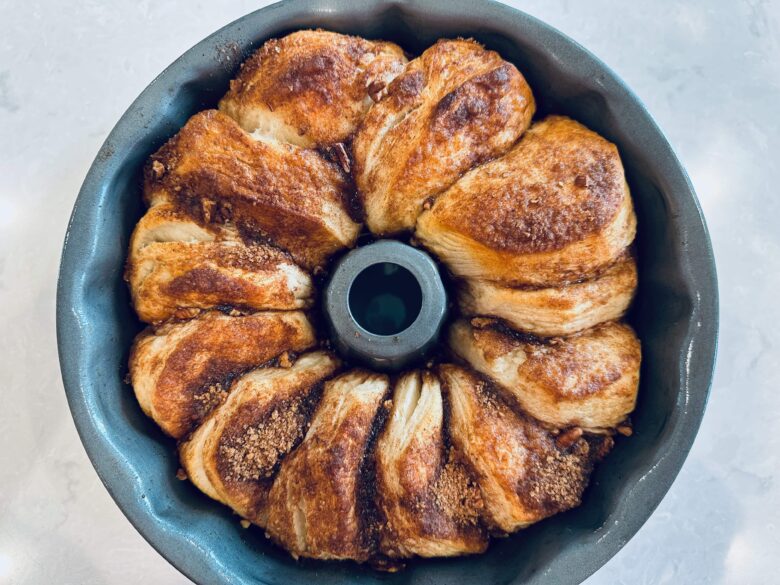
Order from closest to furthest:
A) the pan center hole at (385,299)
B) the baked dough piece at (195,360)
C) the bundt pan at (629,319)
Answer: the bundt pan at (629,319), the baked dough piece at (195,360), the pan center hole at (385,299)

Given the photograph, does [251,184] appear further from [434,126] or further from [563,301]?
[563,301]

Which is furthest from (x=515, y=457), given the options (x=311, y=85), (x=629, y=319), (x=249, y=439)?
(x=311, y=85)

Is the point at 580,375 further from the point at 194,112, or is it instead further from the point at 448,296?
the point at 194,112

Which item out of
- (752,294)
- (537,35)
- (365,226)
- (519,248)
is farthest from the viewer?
(752,294)

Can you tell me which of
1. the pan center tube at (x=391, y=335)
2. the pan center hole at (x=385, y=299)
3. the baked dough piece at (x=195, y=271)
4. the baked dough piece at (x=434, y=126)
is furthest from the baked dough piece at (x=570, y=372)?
the baked dough piece at (x=195, y=271)

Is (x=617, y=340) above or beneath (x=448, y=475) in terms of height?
above

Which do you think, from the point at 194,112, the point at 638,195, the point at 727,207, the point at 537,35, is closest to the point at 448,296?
the point at 638,195

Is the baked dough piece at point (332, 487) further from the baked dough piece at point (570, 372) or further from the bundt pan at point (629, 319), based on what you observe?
the baked dough piece at point (570, 372)
